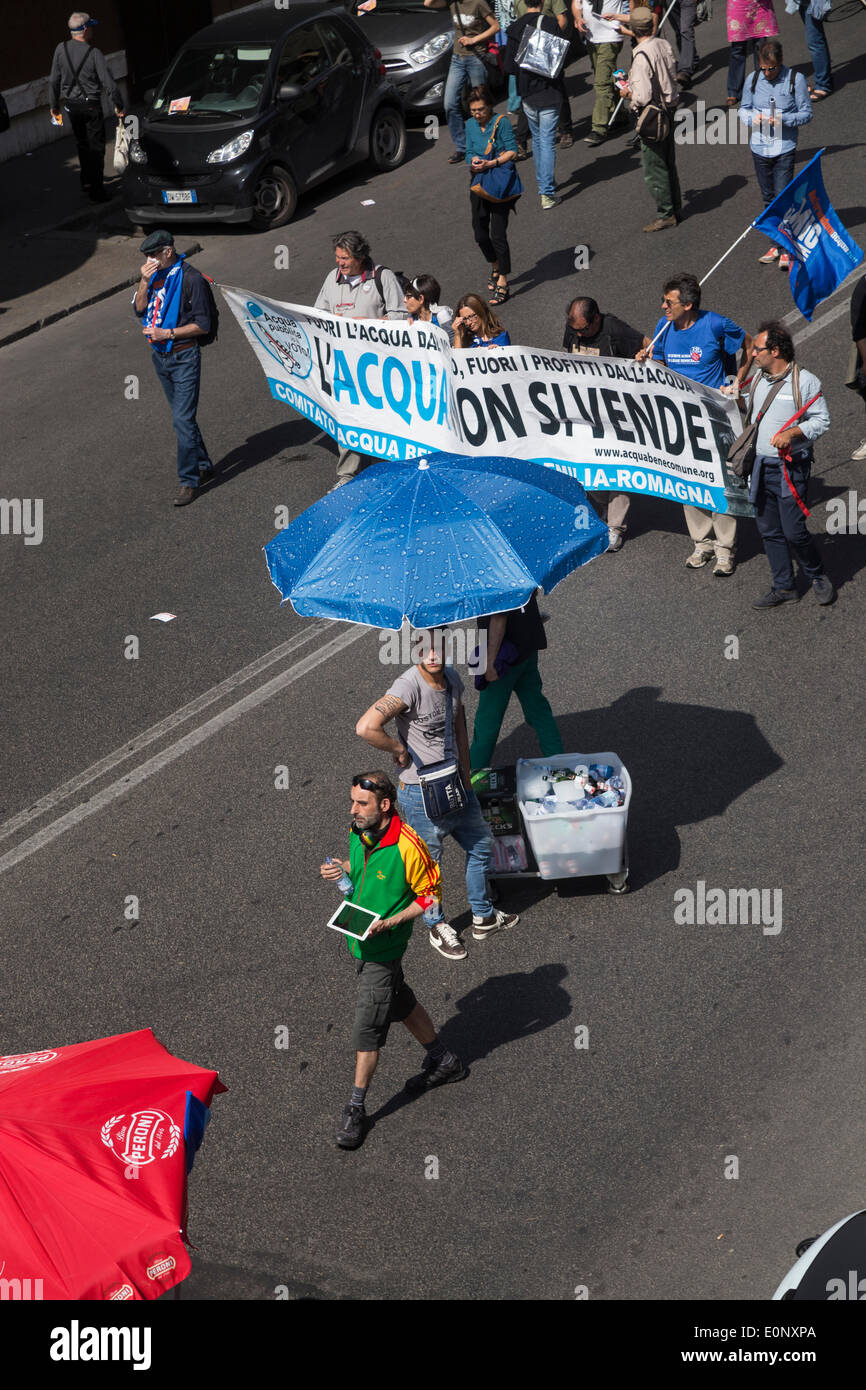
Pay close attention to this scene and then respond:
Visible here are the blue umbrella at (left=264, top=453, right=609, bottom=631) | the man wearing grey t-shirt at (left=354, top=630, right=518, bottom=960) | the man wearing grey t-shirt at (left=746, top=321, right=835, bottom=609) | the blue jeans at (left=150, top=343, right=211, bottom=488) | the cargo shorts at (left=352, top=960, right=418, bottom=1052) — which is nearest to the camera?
the cargo shorts at (left=352, top=960, right=418, bottom=1052)

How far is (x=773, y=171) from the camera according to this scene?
14602mm

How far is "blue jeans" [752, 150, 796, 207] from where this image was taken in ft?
47.4

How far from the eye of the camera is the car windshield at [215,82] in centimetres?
1733

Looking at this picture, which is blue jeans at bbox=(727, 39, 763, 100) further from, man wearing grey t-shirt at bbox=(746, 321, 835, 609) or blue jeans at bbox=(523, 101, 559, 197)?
man wearing grey t-shirt at bbox=(746, 321, 835, 609)

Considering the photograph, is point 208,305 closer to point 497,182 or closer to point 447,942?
point 497,182

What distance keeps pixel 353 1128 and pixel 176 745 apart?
3.49 meters

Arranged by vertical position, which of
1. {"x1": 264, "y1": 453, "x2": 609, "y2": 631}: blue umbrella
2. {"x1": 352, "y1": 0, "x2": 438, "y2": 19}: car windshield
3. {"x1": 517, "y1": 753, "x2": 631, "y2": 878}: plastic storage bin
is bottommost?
{"x1": 517, "y1": 753, "x2": 631, "y2": 878}: plastic storage bin

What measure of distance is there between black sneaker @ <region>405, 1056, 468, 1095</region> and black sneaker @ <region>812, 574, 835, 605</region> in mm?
4422

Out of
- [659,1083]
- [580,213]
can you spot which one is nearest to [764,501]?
[659,1083]

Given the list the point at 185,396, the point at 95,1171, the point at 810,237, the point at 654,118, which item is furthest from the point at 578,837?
the point at 654,118

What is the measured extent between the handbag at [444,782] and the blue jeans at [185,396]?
219 inches

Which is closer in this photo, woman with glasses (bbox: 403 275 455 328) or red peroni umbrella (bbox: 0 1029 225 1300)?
red peroni umbrella (bbox: 0 1029 225 1300)

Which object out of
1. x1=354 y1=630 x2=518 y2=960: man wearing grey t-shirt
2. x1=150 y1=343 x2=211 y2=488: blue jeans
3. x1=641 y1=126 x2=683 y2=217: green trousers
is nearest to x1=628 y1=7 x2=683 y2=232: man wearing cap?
x1=641 y1=126 x2=683 y2=217: green trousers

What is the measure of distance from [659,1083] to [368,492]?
313 centimetres
